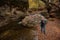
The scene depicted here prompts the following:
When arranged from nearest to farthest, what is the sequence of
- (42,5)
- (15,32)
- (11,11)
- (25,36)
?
(25,36) < (15,32) < (11,11) < (42,5)

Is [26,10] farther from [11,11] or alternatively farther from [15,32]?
[15,32]

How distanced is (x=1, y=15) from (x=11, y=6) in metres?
2.09

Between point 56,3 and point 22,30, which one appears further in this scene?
point 56,3

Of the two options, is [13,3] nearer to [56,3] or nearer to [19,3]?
[19,3]

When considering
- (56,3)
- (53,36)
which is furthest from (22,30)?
(56,3)

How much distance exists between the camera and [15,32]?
11930 millimetres

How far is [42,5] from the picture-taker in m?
21.9

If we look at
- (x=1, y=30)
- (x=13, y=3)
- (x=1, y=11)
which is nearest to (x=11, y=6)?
(x=13, y=3)

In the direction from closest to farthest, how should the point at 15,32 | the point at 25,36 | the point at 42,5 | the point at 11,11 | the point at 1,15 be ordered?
1. the point at 25,36
2. the point at 15,32
3. the point at 1,15
4. the point at 11,11
5. the point at 42,5

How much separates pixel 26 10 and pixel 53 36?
7.12m

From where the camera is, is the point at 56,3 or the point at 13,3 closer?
the point at 13,3

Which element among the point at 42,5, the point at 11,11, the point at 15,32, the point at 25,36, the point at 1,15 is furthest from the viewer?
the point at 42,5

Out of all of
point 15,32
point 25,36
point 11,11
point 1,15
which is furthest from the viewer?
point 11,11

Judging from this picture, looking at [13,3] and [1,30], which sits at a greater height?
[13,3]
